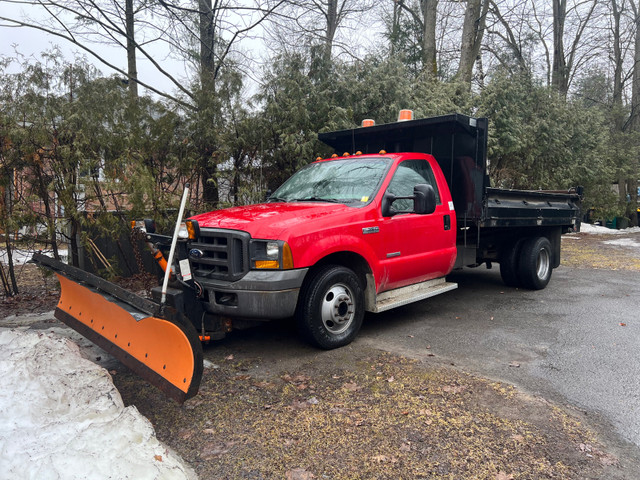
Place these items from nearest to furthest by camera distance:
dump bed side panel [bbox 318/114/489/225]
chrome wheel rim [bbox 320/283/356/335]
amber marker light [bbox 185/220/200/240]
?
amber marker light [bbox 185/220/200/240] < chrome wheel rim [bbox 320/283/356/335] < dump bed side panel [bbox 318/114/489/225]

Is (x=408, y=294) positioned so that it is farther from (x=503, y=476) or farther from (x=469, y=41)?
(x=469, y=41)

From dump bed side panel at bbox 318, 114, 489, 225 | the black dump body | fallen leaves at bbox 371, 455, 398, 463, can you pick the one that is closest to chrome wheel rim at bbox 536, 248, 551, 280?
the black dump body

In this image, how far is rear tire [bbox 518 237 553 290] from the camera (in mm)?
7617

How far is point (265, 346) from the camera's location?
5027 millimetres

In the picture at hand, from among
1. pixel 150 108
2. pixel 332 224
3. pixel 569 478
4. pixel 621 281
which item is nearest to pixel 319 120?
pixel 150 108

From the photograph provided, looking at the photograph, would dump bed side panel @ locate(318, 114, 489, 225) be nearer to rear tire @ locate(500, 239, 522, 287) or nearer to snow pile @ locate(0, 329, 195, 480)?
rear tire @ locate(500, 239, 522, 287)

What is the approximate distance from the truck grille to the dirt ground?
0.86 meters

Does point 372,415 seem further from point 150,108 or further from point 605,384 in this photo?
point 150,108

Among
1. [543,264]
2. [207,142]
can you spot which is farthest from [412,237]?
[207,142]

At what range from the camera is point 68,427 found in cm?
297

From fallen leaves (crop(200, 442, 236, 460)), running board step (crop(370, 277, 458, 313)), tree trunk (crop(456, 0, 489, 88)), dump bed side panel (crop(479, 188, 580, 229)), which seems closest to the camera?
fallen leaves (crop(200, 442, 236, 460))

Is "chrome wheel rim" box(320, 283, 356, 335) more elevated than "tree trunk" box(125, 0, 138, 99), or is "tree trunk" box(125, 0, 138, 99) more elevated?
"tree trunk" box(125, 0, 138, 99)

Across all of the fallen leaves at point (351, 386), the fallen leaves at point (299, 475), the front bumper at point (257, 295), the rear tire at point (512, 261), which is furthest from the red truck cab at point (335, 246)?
the rear tire at point (512, 261)

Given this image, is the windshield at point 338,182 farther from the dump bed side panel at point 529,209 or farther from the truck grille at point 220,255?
the dump bed side panel at point 529,209
